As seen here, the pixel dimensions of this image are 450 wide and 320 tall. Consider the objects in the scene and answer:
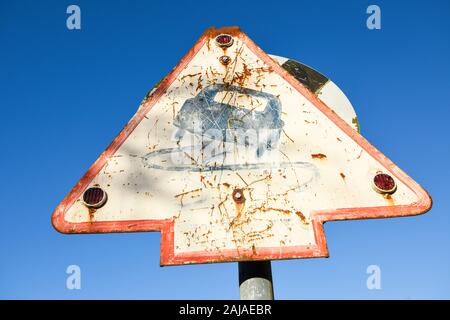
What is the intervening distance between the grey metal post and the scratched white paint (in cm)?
13

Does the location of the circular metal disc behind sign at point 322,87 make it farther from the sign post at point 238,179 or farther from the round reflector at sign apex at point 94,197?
the round reflector at sign apex at point 94,197

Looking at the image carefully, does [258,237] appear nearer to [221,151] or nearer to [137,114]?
[221,151]

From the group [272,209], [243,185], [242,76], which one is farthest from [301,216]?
[242,76]

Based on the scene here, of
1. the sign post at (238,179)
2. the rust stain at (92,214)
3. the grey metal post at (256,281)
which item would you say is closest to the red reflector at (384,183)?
the sign post at (238,179)

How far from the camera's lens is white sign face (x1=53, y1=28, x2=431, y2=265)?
4.07 feet

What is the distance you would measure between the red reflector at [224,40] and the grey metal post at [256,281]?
108 cm

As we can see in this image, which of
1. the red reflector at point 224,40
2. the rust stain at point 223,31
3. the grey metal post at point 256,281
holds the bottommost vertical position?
the grey metal post at point 256,281

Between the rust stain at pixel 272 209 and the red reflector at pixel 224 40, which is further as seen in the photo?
the red reflector at pixel 224 40

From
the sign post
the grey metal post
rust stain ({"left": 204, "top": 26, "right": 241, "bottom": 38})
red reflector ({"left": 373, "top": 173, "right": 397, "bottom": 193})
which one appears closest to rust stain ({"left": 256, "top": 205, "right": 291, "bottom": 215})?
the sign post

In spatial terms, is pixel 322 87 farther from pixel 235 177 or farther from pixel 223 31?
pixel 235 177

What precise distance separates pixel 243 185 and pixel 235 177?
0.16 ft

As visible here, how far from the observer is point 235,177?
136cm

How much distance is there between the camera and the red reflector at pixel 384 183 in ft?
4.25
